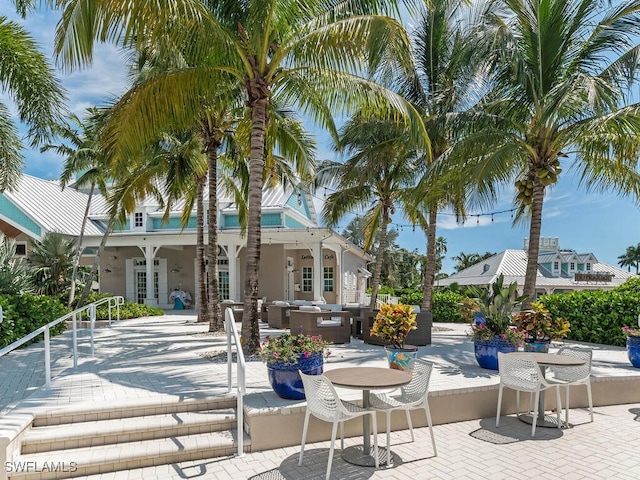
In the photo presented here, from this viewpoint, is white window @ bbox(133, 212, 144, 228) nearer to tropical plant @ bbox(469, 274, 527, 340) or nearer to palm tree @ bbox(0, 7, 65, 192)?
palm tree @ bbox(0, 7, 65, 192)

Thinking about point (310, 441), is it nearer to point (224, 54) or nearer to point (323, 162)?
point (224, 54)

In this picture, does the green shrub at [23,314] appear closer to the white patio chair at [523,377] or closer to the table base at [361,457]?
the table base at [361,457]

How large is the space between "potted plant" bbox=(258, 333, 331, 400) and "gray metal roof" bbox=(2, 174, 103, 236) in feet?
53.6

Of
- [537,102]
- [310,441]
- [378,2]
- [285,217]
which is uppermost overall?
[378,2]

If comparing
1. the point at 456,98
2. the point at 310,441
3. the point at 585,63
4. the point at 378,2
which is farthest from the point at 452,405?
the point at 456,98

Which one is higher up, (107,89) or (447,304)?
(107,89)

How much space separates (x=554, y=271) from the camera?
32125 mm

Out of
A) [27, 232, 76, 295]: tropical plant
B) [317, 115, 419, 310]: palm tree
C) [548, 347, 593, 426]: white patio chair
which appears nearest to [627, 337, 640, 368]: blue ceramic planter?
[548, 347, 593, 426]: white patio chair

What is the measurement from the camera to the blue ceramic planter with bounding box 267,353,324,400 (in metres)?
5.23

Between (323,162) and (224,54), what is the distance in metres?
8.90

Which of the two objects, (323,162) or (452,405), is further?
(323,162)

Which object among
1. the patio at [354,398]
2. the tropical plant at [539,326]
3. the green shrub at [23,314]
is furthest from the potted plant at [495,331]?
the green shrub at [23,314]

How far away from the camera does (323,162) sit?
52.9 ft

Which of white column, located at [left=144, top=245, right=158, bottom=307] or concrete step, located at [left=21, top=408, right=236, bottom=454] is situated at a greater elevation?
white column, located at [left=144, top=245, right=158, bottom=307]
